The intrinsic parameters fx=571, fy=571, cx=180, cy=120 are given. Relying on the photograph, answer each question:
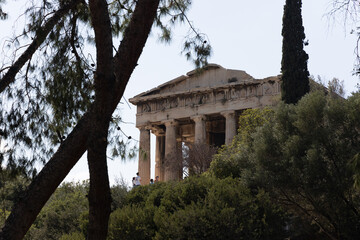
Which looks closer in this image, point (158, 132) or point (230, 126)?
point (230, 126)

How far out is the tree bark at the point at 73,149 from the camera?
511 cm

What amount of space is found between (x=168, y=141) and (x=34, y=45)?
2425cm

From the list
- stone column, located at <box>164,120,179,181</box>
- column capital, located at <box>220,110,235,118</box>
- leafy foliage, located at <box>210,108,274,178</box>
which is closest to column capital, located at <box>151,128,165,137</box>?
stone column, located at <box>164,120,179,181</box>

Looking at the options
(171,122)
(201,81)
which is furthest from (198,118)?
(201,81)

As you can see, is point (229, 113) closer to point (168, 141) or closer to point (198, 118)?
point (198, 118)

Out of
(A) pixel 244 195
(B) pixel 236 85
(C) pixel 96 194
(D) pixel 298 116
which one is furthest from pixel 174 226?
(B) pixel 236 85

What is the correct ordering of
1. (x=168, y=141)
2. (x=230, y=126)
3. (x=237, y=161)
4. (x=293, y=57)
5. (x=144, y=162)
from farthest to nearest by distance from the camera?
(x=168, y=141) < (x=230, y=126) < (x=144, y=162) < (x=293, y=57) < (x=237, y=161)

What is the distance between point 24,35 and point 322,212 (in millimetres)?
9674

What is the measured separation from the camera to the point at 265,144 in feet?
53.0

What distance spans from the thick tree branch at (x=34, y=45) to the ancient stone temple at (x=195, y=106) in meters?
20.6

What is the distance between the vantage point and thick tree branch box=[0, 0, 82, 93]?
6594 millimetres

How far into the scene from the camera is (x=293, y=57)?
72.7 feet

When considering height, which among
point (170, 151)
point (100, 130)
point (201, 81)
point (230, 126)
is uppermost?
point (201, 81)

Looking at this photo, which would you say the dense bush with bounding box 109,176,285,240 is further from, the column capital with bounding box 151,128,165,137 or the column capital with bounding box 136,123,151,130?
the column capital with bounding box 151,128,165,137
